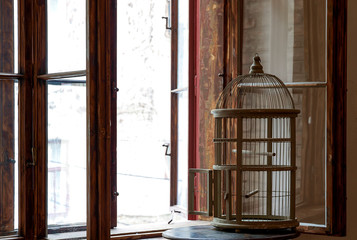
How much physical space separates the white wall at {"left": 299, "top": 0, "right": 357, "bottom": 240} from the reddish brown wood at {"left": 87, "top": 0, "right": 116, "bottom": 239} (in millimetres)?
1206

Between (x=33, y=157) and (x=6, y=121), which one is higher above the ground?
(x=6, y=121)

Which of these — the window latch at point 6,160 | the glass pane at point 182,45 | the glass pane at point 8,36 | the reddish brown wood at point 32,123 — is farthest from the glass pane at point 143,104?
the glass pane at point 8,36

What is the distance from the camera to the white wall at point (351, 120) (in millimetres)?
3008

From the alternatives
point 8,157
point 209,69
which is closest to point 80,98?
point 8,157

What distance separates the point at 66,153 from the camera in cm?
313

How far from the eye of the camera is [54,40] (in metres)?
3.20

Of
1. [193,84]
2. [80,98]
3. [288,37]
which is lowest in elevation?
[80,98]

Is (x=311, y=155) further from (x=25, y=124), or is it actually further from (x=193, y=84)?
(x=25, y=124)

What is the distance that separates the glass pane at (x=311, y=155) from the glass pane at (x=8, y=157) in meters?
1.71

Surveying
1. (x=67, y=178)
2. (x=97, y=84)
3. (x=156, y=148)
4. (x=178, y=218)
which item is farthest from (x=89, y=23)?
(x=156, y=148)

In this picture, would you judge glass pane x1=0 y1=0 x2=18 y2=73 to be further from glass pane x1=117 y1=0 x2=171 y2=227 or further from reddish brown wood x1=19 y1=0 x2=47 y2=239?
glass pane x1=117 y1=0 x2=171 y2=227

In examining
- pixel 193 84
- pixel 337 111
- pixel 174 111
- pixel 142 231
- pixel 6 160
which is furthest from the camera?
pixel 174 111

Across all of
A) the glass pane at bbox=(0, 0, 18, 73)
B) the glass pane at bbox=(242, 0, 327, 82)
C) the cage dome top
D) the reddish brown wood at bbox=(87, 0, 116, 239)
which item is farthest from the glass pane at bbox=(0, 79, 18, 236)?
the glass pane at bbox=(242, 0, 327, 82)

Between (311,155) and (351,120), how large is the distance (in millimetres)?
317
